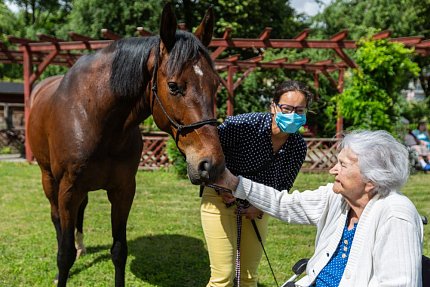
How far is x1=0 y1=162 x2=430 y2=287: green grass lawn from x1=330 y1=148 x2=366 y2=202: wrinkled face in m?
2.20

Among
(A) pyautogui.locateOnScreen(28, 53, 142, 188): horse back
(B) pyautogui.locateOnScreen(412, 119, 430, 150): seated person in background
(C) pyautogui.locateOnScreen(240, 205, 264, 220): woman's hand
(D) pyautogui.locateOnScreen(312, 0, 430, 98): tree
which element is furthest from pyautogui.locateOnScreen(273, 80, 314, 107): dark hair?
(D) pyautogui.locateOnScreen(312, 0, 430, 98): tree

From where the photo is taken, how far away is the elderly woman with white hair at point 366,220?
1.62m

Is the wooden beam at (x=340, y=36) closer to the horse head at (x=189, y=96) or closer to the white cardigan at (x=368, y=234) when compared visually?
the horse head at (x=189, y=96)

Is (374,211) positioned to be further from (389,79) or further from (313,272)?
(389,79)

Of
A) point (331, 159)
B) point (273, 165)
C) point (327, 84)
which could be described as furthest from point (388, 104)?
point (327, 84)

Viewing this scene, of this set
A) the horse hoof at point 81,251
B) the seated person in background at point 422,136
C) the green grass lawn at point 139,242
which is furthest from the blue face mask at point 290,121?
the seated person in background at point 422,136

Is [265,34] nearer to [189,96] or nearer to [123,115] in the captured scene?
[123,115]

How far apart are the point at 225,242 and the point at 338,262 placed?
78 centimetres

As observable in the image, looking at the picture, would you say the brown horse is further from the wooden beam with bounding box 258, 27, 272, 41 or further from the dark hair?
the wooden beam with bounding box 258, 27, 272, 41

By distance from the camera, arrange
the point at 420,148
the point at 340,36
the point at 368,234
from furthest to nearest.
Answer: the point at 420,148, the point at 340,36, the point at 368,234

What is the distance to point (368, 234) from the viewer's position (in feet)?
5.76

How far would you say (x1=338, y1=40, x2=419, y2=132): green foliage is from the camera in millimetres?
8383

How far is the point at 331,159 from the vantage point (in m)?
11.6

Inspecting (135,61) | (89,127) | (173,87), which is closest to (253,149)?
(173,87)
